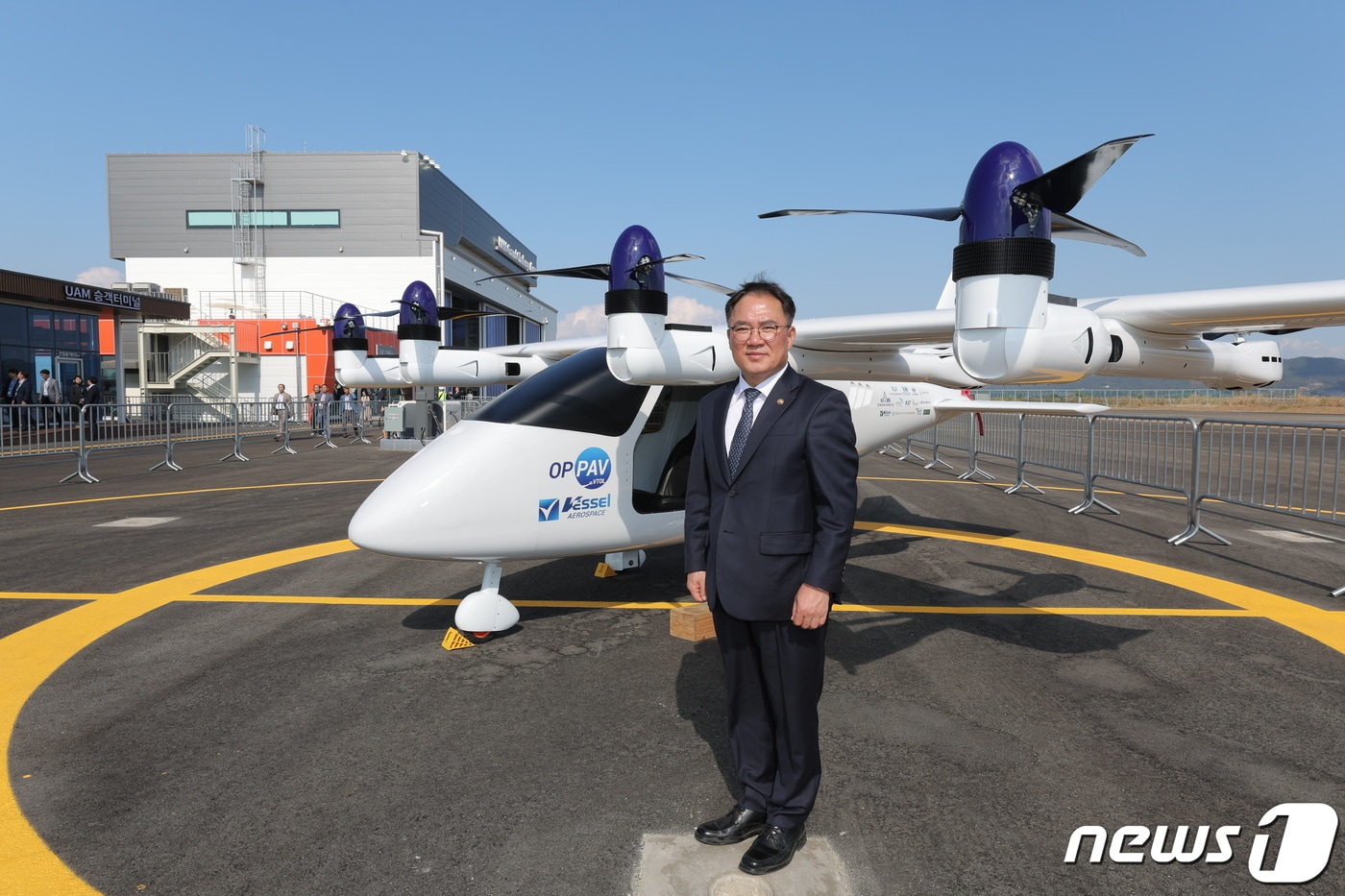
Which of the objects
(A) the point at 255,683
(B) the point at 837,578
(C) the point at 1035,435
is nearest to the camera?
(B) the point at 837,578

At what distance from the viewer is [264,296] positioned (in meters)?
47.0

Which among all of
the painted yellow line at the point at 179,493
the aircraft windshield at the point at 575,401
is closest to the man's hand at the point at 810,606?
the aircraft windshield at the point at 575,401

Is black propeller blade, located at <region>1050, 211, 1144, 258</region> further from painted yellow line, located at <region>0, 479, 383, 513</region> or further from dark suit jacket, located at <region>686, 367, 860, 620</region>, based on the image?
painted yellow line, located at <region>0, 479, 383, 513</region>

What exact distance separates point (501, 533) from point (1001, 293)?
3.42 meters

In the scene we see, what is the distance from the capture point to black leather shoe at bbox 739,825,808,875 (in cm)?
271

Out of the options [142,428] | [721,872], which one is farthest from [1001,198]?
[142,428]

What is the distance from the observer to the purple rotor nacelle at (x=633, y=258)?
5023 mm

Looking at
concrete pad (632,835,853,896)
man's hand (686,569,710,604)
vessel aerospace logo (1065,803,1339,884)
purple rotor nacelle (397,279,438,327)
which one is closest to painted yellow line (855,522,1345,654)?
vessel aerospace logo (1065,803,1339,884)

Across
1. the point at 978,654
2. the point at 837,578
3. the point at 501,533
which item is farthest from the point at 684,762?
the point at 978,654

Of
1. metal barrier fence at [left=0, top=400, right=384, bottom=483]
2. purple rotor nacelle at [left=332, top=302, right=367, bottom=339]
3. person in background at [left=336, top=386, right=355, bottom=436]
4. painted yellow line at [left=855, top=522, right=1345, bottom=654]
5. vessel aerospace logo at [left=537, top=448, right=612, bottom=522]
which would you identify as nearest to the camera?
vessel aerospace logo at [left=537, top=448, right=612, bottom=522]

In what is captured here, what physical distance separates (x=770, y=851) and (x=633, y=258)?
3627 mm

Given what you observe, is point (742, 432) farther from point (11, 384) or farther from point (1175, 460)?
point (11, 384)

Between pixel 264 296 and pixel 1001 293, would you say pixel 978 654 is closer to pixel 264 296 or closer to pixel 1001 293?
pixel 1001 293

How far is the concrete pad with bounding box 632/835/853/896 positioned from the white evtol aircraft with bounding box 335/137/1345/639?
255 centimetres
